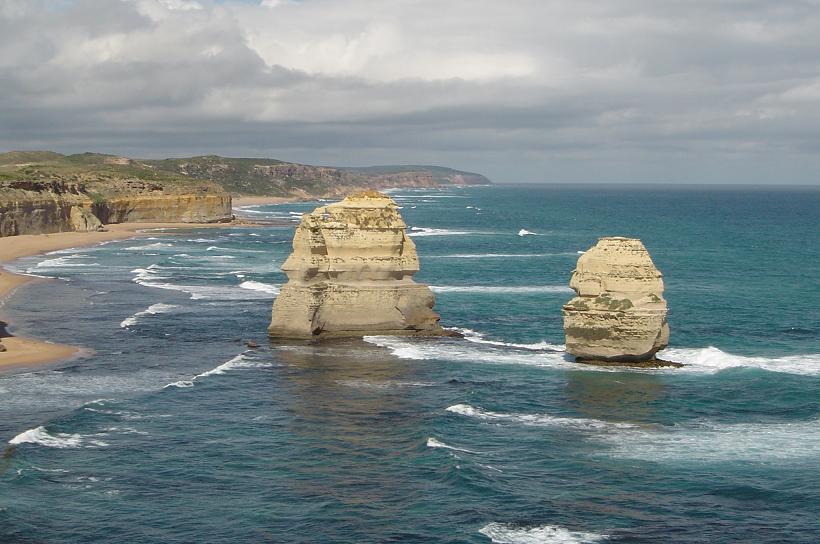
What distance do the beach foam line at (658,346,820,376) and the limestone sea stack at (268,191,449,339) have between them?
1153cm

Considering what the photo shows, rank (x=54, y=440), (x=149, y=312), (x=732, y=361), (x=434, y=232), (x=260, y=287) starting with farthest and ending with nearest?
1. (x=434, y=232)
2. (x=260, y=287)
3. (x=149, y=312)
4. (x=732, y=361)
5. (x=54, y=440)

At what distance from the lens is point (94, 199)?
143250 millimetres

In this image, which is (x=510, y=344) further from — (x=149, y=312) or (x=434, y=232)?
(x=434, y=232)

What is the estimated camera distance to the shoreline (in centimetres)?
4509

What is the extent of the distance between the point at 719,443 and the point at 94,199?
405 ft

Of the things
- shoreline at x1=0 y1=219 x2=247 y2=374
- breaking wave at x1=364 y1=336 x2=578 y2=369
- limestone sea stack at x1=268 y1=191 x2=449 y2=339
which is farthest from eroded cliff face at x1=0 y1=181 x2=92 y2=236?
breaking wave at x1=364 y1=336 x2=578 y2=369

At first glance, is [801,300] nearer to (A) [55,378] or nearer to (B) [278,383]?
(B) [278,383]

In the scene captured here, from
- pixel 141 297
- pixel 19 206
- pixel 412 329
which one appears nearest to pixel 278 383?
pixel 412 329

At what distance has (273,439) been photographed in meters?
32.4

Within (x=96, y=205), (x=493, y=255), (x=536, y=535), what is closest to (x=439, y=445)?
(x=536, y=535)

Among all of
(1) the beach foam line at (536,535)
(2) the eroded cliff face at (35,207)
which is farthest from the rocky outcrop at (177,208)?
(1) the beach foam line at (536,535)

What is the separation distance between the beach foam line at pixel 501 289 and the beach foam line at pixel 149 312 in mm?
17079

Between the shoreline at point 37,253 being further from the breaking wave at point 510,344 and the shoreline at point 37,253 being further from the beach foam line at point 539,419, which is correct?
the beach foam line at point 539,419

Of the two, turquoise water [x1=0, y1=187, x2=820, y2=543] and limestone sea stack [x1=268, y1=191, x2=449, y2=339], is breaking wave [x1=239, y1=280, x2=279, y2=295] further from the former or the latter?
limestone sea stack [x1=268, y1=191, x2=449, y2=339]
